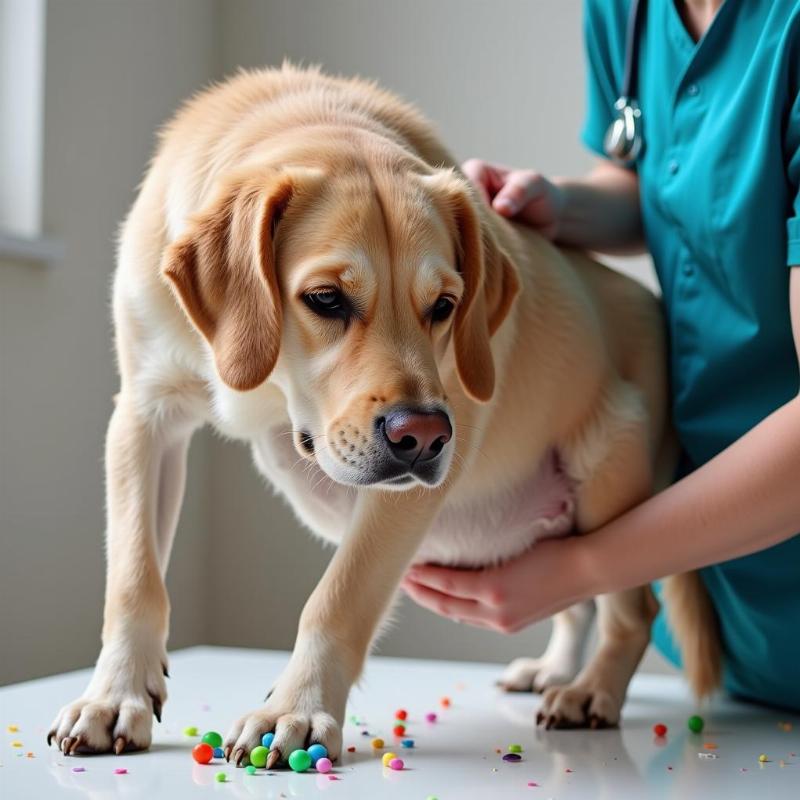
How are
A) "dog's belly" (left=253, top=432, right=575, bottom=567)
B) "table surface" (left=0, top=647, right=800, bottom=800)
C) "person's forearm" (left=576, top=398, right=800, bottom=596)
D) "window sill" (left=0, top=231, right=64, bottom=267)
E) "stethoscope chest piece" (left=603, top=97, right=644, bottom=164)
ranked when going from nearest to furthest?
1. "table surface" (left=0, top=647, right=800, bottom=800)
2. "person's forearm" (left=576, top=398, right=800, bottom=596)
3. "dog's belly" (left=253, top=432, right=575, bottom=567)
4. "stethoscope chest piece" (left=603, top=97, right=644, bottom=164)
5. "window sill" (left=0, top=231, right=64, bottom=267)

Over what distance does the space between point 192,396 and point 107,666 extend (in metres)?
0.33

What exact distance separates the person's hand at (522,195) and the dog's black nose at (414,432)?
0.59m

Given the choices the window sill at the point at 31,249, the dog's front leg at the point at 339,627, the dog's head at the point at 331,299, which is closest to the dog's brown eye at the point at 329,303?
the dog's head at the point at 331,299

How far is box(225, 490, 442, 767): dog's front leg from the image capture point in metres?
1.13

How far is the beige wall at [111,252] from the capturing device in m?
2.60

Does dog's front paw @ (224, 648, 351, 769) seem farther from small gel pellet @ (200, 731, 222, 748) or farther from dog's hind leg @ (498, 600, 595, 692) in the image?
dog's hind leg @ (498, 600, 595, 692)

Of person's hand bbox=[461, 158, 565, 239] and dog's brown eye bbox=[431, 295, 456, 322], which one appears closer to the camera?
dog's brown eye bbox=[431, 295, 456, 322]

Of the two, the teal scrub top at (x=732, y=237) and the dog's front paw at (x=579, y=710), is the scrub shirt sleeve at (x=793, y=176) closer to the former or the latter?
the teal scrub top at (x=732, y=237)

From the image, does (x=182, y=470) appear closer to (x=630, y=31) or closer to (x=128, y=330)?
(x=128, y=330)

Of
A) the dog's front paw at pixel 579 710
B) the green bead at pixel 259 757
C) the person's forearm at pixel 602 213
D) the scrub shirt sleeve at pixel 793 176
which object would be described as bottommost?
the dog's front paw at pixel 579 710

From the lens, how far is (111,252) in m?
2.86

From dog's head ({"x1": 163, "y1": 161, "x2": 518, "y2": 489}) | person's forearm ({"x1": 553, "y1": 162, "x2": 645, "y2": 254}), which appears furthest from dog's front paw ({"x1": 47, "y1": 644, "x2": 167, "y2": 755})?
person's forearm ({"x1": 553, "y1": 162, "x2": 645, "y2": 254})

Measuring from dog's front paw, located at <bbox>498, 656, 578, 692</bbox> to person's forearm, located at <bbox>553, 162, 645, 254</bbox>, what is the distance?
2.19 feet

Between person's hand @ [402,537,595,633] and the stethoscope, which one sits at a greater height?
the stethoscope
